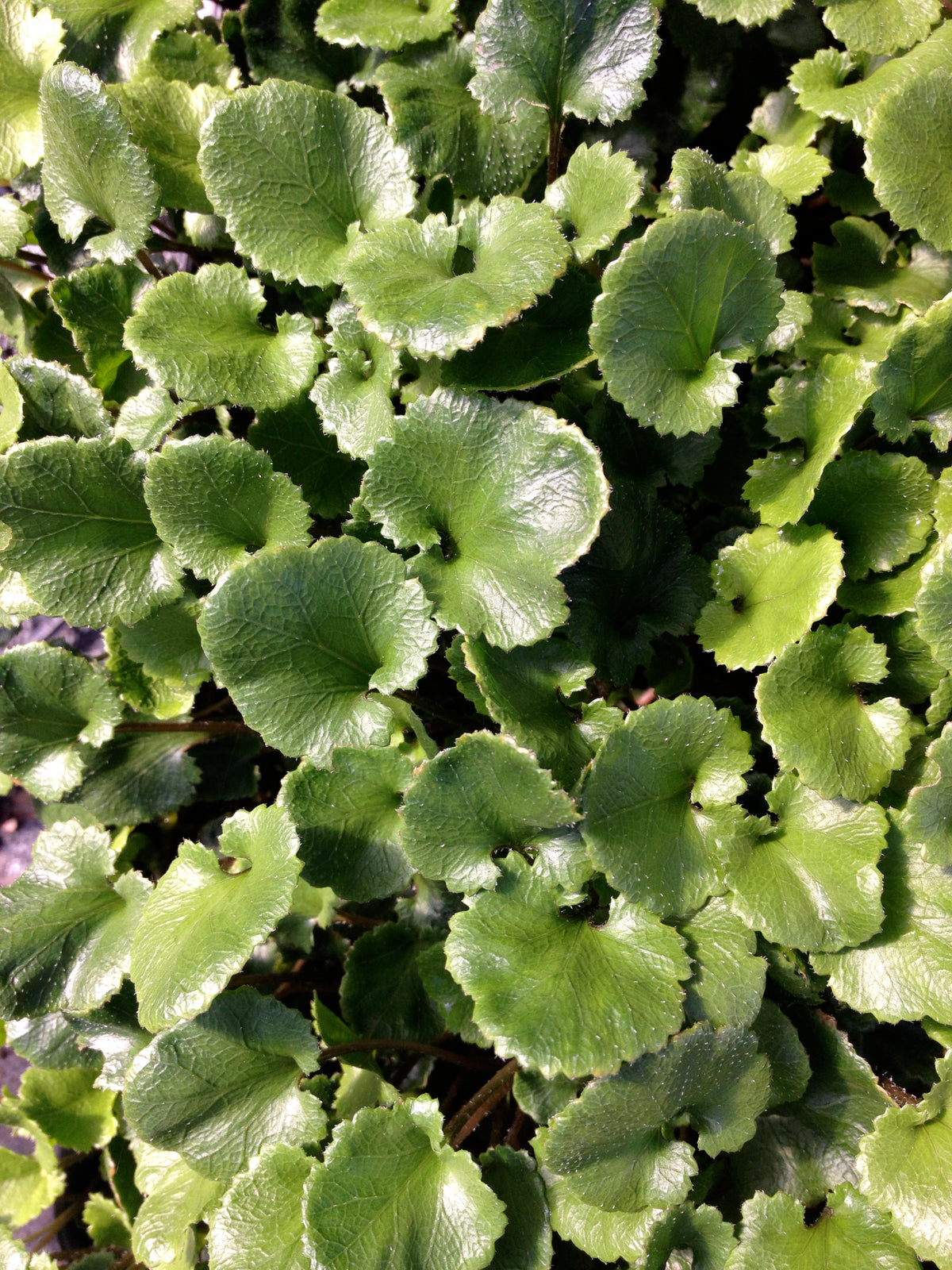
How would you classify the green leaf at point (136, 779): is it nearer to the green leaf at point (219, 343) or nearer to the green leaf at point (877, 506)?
the green leaf at point (219, 343)

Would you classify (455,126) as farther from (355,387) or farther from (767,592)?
(767,592)

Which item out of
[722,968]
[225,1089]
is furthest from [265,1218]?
[722,968]

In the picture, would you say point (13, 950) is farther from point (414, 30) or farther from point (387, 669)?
point (414, 30)

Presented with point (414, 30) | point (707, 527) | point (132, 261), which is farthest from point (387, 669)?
point (414, 30)

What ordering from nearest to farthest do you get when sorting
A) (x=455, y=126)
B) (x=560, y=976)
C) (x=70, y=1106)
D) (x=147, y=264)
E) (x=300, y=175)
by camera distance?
(x=560, y=976) < (x=300, y=175) < (x=455, y=126) < (x=147, y=264) < (x=70, y=1106)

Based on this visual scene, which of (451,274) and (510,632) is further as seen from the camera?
(451,274)

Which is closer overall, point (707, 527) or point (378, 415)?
point (378, 415)
